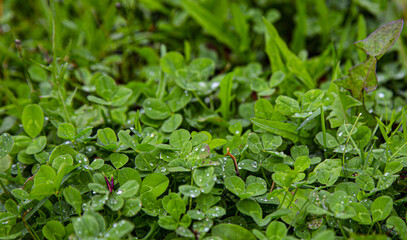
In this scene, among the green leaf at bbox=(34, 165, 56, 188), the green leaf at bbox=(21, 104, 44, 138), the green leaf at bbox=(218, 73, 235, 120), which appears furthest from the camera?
the green leaf at bbox=(218, 73, 235, 120)

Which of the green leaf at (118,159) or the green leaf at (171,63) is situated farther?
the green leaf at (171,63)

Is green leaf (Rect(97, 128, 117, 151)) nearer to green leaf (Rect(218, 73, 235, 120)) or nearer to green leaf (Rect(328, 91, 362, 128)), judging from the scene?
green leaf (Rect(218, 73, 235, 120))

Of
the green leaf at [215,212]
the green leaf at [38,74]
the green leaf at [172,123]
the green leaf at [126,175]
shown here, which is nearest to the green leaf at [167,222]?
the green leaf at [215,212]

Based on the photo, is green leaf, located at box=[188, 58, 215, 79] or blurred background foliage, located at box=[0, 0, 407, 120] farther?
blurred background foliage, located at box=[0, 0, 407, 120]

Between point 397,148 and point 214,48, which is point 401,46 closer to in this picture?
point 397,148

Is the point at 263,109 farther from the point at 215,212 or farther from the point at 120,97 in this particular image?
the point at 120,97

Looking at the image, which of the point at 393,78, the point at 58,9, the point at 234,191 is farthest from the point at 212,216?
the point at 58,9

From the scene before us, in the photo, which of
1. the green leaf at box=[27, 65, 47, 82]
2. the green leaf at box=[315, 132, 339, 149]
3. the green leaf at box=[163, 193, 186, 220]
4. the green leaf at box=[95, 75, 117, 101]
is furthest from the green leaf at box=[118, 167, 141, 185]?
the green leaf at box=[27, 65, 47, 82]

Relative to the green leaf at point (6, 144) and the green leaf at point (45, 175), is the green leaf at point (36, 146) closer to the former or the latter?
the green leaf at point (6, 144)
